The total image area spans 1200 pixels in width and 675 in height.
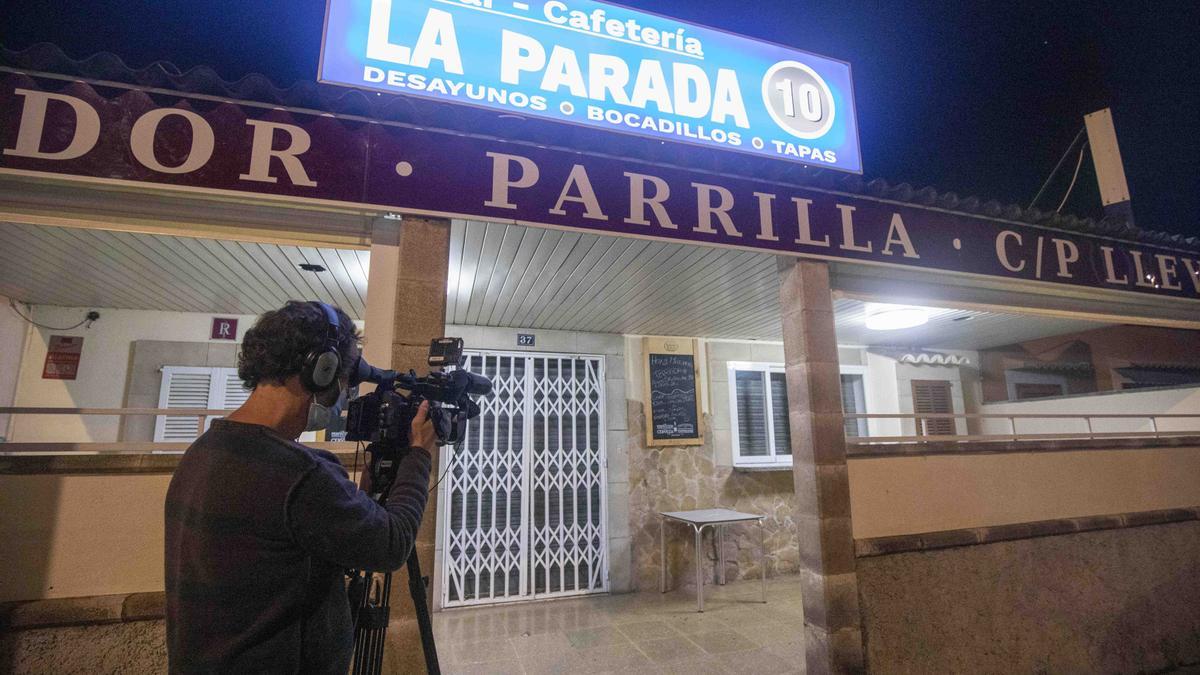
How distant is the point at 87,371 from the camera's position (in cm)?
452

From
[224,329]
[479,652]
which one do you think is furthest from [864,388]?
[224,329]

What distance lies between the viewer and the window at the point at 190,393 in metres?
4.70

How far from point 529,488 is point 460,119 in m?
4.09

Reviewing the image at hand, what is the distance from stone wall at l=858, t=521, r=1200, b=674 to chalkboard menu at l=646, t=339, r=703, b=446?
3.12 m

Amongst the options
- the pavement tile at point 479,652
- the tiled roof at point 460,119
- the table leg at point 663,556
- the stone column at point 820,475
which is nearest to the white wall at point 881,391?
the table leg at point 663,556

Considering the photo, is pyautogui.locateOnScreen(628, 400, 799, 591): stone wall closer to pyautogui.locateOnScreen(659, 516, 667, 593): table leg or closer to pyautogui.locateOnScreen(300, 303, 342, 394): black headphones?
pyautogui.locateOnScreen(659, 516, 667, 593): table leg

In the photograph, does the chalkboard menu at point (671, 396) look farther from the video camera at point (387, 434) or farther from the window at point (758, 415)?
the video camera at point (387, 434)

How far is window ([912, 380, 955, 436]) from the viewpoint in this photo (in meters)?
7.21

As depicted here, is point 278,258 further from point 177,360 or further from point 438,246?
point 177,360

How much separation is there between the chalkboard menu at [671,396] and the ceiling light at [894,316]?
81.8 inches

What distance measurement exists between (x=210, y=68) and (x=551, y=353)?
13.2 ft

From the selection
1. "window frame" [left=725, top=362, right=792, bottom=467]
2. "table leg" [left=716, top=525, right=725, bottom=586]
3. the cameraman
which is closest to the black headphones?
the cameraman

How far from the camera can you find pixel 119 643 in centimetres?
212

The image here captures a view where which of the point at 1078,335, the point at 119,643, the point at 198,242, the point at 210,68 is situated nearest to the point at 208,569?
the point at 119,643
